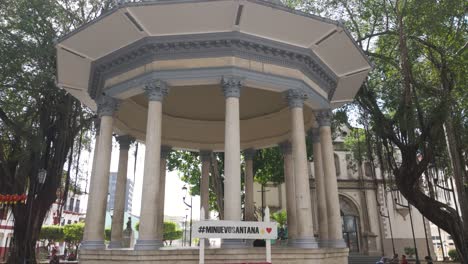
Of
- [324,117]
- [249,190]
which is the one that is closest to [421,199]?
[324,117]

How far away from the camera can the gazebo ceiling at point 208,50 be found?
10.1m

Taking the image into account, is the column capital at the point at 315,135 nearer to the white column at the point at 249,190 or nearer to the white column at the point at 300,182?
the white column at the point at 249,190

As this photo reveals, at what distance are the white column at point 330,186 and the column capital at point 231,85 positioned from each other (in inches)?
168

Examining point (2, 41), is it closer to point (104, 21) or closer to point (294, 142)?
point (104, 21)

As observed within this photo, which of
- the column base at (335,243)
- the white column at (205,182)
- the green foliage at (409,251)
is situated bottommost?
the green foliage at (409,251)

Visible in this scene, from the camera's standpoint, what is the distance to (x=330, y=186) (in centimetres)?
1269

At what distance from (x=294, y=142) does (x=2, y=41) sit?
1312 centimetres

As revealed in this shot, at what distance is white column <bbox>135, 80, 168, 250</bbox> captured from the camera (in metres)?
9.48

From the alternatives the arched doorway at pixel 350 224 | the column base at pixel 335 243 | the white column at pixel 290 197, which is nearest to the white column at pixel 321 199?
the column base at pixel 335 243

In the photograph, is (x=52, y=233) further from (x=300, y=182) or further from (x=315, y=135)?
(x=300, y=182)

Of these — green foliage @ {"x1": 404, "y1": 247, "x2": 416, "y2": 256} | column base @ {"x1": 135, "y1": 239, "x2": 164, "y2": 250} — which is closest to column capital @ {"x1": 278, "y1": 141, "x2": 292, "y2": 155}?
column base @ {"x1": 135, "y1": 239, "x2": 164, "y2": 250}

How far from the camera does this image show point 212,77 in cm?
1089

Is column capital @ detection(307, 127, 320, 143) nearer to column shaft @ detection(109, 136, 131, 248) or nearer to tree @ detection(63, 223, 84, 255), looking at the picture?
column shaft @ detection(109, 136, 131, 248)

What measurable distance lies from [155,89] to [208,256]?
16.5 ft
